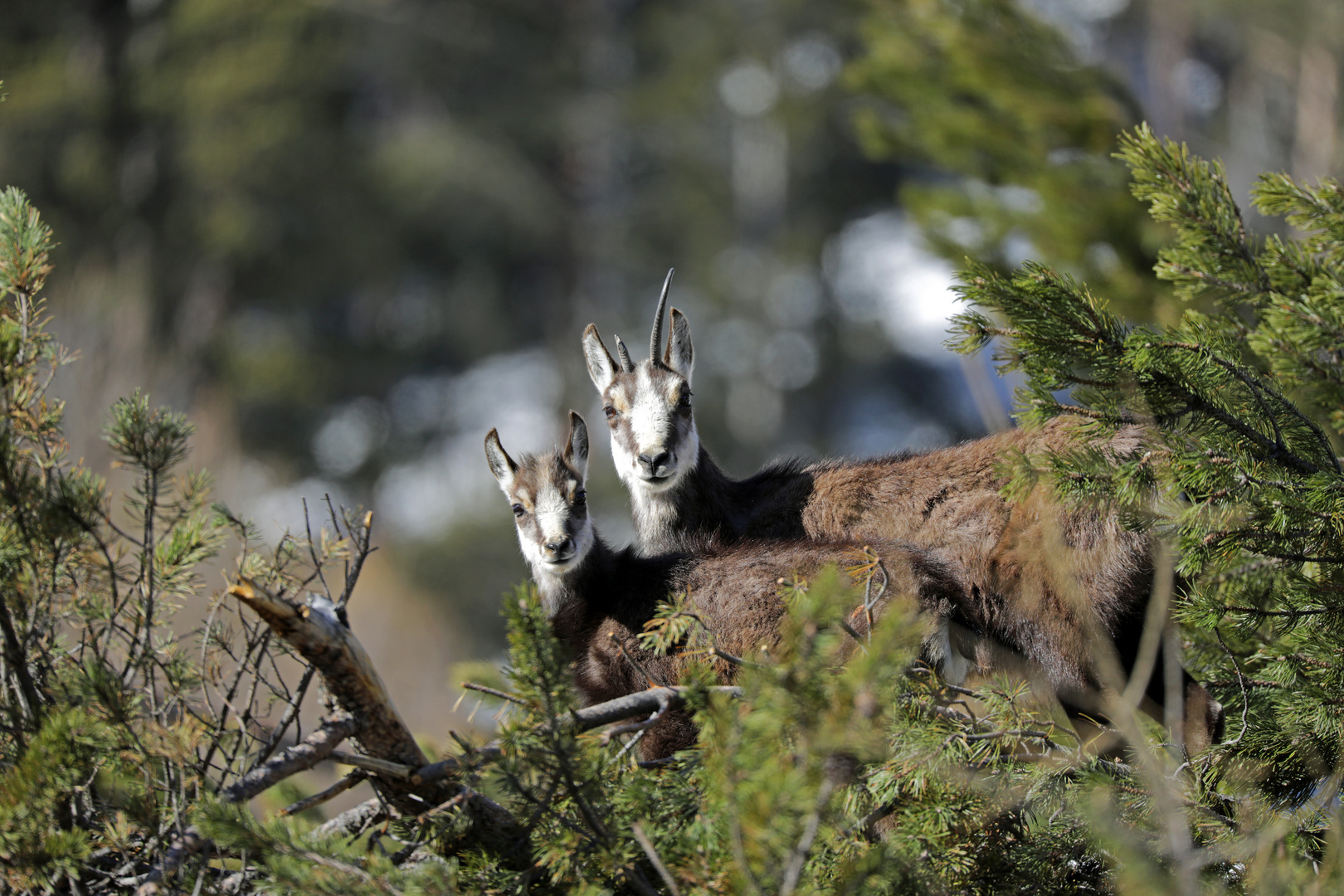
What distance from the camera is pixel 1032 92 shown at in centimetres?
730

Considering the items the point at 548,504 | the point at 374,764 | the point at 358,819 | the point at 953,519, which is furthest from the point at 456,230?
the point at 374,764

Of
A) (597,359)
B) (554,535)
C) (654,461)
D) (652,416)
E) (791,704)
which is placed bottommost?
(791,704)

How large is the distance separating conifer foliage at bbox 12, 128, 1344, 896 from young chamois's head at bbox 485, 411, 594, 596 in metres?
1.13

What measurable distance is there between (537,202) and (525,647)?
81.1ft

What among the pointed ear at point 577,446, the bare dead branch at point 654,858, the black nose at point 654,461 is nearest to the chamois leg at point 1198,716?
the black nose at point 654,461

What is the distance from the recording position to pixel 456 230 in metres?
27.4

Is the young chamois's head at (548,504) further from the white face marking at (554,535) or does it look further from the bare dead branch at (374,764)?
the bare dead branch at (374,764)

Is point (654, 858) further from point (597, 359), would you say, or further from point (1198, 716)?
point (597, 359)

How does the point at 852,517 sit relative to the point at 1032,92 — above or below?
below

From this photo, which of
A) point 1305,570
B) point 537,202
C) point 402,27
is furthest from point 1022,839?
point 402,27

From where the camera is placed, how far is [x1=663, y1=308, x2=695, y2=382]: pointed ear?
6125 millimetres

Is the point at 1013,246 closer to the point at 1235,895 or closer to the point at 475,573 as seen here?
the point at 1235,895

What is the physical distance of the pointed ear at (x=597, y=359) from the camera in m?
6.13

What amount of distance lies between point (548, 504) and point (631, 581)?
50 cm
